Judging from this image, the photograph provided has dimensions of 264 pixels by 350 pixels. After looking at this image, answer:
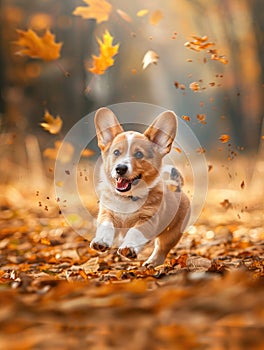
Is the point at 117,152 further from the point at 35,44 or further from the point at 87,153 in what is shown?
the point at 35,44

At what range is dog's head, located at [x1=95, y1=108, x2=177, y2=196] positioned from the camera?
268 cm

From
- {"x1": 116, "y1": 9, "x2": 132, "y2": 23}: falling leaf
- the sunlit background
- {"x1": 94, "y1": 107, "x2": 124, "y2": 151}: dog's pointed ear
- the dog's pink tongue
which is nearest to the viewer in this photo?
the dog's pink tongue

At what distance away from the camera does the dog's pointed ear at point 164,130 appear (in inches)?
108

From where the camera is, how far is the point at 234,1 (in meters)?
5.02

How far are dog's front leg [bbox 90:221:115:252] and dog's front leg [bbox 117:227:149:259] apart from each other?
7 cm

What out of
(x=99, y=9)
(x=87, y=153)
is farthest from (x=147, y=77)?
(x=87, y=153)

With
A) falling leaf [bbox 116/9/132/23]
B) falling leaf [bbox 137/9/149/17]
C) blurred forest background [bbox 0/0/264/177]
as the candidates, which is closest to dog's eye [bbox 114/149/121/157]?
blurred forest background [bbox 0/0/264/177]

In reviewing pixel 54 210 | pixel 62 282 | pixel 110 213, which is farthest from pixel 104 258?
pixel 54 210

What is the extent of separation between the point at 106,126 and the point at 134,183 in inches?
15.4

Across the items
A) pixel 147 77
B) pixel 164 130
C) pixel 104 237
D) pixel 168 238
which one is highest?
pixel 147 77

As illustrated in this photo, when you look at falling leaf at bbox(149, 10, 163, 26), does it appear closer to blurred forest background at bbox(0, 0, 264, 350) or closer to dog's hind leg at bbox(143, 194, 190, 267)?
blurred forest background at bbox(0, 0, 264, 350)

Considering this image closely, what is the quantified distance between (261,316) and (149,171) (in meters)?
1.40

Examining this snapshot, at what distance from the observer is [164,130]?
276 centimetres

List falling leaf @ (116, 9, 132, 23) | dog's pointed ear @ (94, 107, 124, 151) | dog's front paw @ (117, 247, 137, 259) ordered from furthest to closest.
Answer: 1. falling leaf @ (116, 9, 132, 23)
2. dog's pointed ear @ (94, 107, 124, 151)
3. dog's front paw @ (117, 247, 137, 259)
